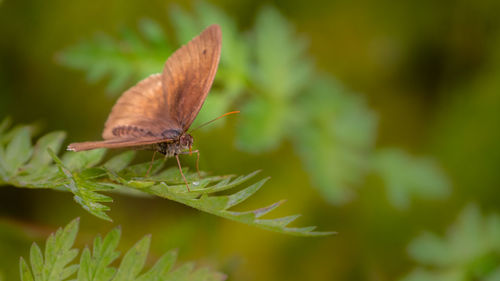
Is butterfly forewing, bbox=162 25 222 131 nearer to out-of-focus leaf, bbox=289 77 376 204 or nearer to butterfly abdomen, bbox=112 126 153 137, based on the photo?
butterfly abdomen, bbox=112 126 153 137

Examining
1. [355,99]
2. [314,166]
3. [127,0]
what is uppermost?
[127,0]

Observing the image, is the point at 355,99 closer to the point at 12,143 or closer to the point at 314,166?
the point at 314,166

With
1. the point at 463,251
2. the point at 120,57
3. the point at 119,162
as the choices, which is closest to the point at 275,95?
the point at 120,57

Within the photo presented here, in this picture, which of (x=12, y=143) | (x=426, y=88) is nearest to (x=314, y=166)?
(x=426, y=88)

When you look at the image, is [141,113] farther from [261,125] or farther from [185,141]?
[261,125]

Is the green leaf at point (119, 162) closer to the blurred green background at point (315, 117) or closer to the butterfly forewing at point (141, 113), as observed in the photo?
the butterfly forewing at point (141, 113)

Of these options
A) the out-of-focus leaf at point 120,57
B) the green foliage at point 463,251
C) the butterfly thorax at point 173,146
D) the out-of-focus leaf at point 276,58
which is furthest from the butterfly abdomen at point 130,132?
the green foliage at point 463,251
